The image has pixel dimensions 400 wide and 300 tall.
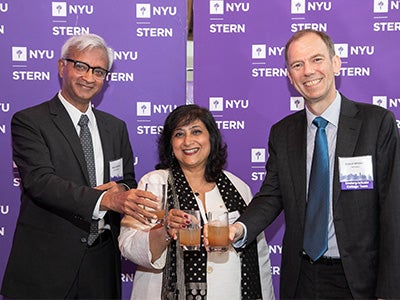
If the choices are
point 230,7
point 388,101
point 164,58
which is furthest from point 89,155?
point 388,101

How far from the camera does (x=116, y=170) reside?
342 centimetres

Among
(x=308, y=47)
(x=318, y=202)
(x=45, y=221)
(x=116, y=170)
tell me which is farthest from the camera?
(x=116, y=170)

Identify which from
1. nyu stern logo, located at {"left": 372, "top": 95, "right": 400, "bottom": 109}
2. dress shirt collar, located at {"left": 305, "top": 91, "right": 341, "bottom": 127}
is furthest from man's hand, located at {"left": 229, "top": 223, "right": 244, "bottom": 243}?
nyu stern logo, located at {"left": 372, "top": 95, "right": 400, "bottom": 109}

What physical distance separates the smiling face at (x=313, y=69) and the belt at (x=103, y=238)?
4.93 ft

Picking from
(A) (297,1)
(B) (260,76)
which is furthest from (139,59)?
(A) (297,1)

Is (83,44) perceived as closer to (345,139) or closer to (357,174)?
(345,139)

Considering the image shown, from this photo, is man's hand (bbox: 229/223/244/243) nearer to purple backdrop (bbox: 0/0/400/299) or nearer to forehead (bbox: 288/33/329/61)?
forehead (bbox: 288/33/329/61)

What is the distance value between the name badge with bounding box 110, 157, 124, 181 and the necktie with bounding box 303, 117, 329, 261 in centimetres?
127

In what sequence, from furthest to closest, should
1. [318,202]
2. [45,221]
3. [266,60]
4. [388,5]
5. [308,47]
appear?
1. [266,60]
2. [388,5]
3. [45,221]
4. [308,47]
5. [318,202]

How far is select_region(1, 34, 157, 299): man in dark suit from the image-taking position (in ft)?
10.1

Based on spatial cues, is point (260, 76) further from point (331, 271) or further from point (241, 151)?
point (331, 271)

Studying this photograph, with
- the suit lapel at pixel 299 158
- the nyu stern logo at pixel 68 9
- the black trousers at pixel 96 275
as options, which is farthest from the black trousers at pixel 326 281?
the nyu stern logo at pixel 68 9

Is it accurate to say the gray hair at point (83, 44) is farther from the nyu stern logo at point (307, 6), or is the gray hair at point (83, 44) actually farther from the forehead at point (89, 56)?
the nyu stern logo at point (307, 6)

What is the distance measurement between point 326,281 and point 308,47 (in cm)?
126
